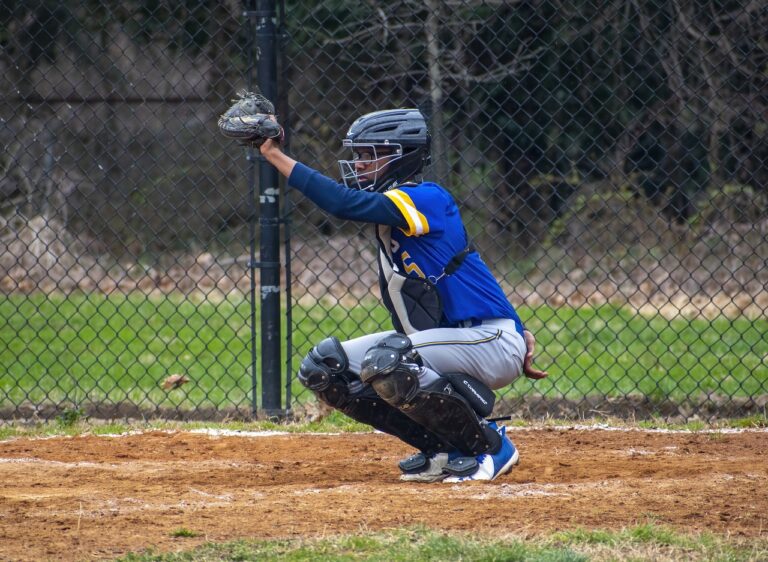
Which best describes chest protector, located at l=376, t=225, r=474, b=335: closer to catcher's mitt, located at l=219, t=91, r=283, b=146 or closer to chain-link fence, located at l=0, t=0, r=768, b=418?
catcher's mitt, located at l=219, t=91, r=283, b=146

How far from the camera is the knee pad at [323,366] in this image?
4168mm

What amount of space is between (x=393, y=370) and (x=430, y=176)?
255 centimetres

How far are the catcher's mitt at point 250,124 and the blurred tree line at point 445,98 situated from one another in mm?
2319

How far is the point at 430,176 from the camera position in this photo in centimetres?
633

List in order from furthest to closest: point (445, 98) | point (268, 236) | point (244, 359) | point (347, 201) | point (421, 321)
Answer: point (445, 98) < point (244, 359) < point (268, 236) < point (421, 321) < point (347, 201)

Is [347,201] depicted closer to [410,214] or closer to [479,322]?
[410,214]

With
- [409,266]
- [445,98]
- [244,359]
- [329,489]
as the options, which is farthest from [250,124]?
[445,98]

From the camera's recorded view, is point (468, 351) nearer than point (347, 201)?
No

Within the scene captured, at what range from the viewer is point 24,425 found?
5.88m

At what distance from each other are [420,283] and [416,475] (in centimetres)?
80

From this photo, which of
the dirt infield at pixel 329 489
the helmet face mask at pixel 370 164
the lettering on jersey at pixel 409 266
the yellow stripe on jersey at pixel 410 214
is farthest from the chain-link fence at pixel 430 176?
the yellow stripe on jersey at pixel 410 214

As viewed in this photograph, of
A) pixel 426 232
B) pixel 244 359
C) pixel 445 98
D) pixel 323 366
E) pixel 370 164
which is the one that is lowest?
pixel 244 359

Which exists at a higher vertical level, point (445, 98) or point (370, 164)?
point (445, 98)

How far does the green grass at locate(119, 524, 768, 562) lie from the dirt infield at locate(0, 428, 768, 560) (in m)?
0.11
